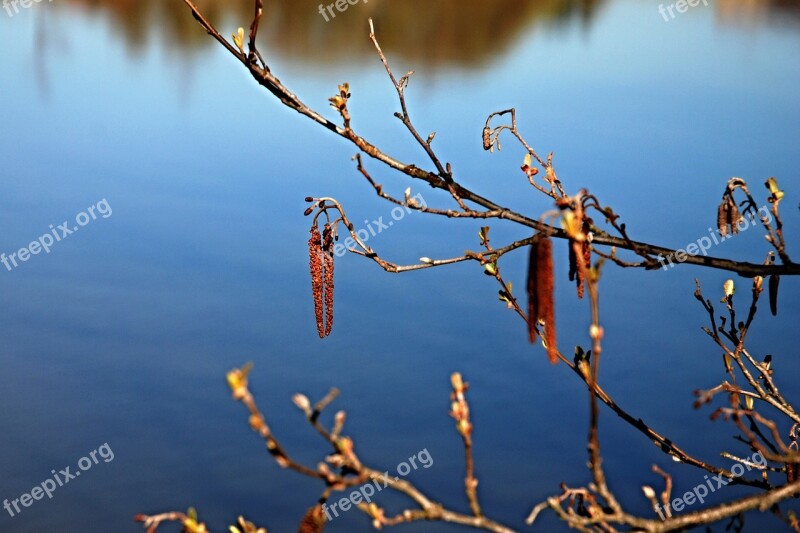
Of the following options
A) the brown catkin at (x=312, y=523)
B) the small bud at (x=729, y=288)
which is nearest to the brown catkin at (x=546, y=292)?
the brown catkin at (x=312, y=523)

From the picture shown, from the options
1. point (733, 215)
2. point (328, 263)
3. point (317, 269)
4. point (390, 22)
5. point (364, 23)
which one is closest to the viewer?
point (733, 215)

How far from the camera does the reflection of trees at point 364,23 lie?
46.1 feet

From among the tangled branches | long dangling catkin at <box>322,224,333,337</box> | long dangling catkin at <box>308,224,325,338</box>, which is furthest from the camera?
long dangling catkin at <box>322,224,333,337</box>

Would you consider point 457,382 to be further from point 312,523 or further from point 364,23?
point 364,23

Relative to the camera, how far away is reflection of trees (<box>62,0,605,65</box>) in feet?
46.1

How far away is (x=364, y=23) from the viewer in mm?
12977

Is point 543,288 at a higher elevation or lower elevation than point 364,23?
lower

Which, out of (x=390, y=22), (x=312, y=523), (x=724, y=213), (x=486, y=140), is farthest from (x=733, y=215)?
(x=390, y=22)

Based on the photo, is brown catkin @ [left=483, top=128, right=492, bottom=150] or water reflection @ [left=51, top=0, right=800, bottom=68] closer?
brown catkin @ [left=483, top=128, right=492, bottom=150]

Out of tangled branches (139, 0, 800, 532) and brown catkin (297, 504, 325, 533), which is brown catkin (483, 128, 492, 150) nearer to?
tangled branches (139, 0, 800, 532)

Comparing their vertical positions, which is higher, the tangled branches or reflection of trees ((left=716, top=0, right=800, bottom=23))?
reflection of trees ((left=716, top=0, right=800, bottom=23))

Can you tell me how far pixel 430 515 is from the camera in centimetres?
113

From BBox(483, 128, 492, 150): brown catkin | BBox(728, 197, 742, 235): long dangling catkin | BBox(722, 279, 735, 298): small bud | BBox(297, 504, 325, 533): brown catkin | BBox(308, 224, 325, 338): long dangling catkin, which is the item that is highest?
BBox(483, 128, 492, 150): brown catkin

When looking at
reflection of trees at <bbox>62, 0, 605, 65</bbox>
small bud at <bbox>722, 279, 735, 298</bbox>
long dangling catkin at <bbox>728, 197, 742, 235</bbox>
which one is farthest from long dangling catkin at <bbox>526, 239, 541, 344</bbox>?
reflection of trees at <bbox>62, 0, 605, 65</bbox>
